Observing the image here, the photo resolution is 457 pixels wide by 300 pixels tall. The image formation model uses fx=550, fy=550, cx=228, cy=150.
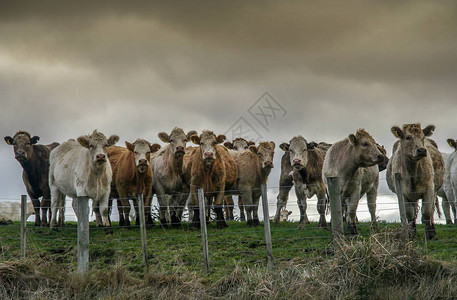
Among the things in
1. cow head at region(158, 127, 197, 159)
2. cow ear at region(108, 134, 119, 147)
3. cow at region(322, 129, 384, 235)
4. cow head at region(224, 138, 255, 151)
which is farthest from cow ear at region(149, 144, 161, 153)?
cow at region(322, 129, 384, 235)

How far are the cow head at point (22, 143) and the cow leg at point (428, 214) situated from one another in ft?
41.3

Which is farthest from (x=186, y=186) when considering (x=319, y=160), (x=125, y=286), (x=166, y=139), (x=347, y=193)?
(x=125, y=286)

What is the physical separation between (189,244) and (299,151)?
6.08 meters

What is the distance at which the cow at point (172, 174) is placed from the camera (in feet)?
53.6

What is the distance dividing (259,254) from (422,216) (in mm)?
4343

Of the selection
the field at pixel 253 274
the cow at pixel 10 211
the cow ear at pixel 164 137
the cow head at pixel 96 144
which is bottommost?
the field at pixel 253 274

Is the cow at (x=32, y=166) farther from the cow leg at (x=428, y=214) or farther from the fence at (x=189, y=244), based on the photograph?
the cow leg at (x=428, y=214)

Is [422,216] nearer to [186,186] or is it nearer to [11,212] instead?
[186,186]

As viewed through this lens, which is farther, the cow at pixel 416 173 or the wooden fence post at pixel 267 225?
the cow at pixel 416 173

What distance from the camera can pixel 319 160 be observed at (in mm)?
16469

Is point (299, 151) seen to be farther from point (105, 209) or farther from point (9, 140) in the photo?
point (9, 140)

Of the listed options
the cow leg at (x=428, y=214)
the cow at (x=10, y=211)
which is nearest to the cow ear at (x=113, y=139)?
the cow at (x=10, y=211)

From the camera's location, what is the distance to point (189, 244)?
36.5 feet

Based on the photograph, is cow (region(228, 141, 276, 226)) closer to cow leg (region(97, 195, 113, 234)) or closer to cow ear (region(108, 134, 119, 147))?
cow ear (region(108, 134, 119, 147))
